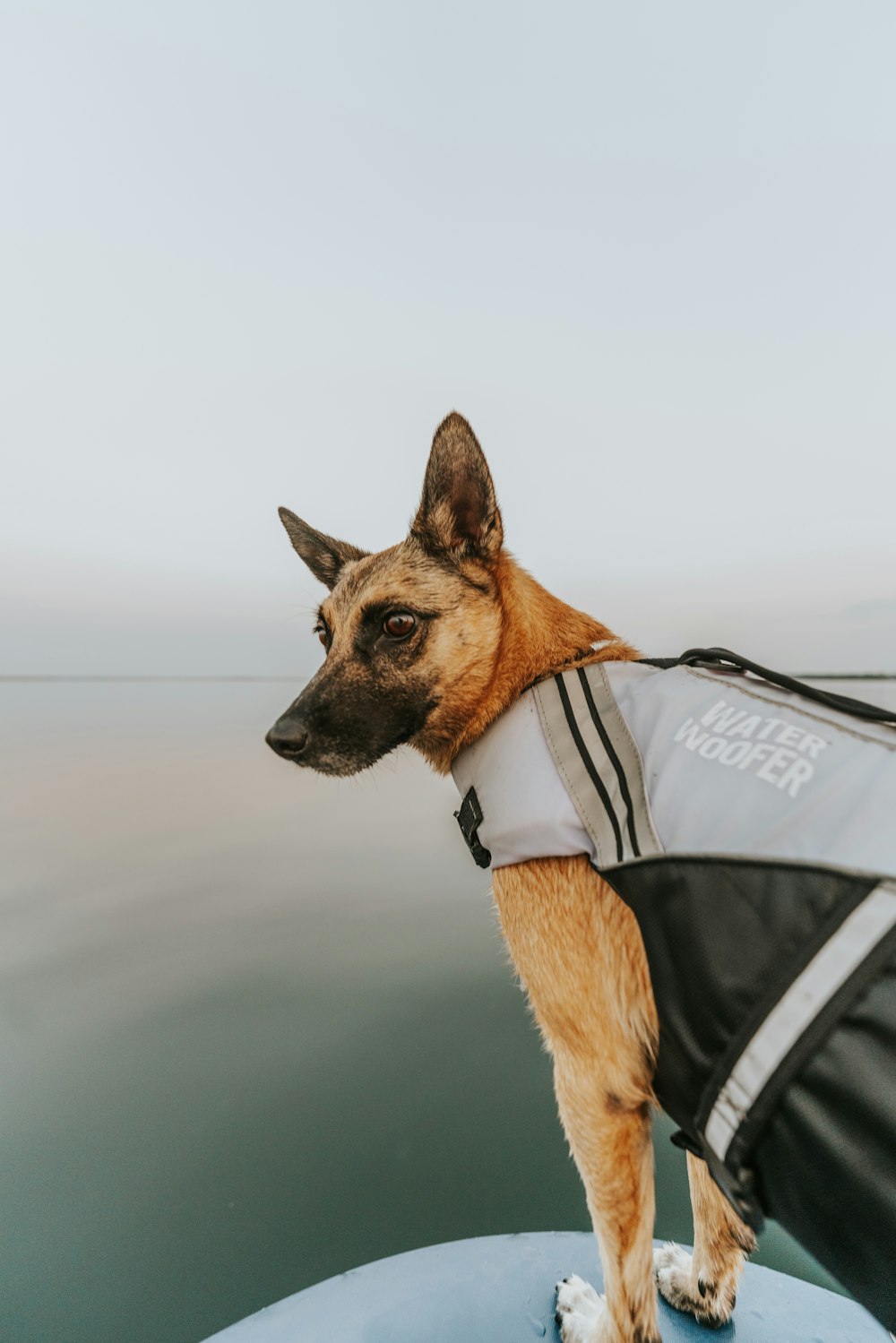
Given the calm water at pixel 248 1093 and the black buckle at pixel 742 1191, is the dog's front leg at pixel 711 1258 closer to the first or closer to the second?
the calm water at pixel 248 1093

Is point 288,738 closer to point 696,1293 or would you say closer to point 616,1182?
point 616,1182

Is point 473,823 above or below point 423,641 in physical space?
below

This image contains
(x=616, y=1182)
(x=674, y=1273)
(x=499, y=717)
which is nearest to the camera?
(x=616, y=1182)

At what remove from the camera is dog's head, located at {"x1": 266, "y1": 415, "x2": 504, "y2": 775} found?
69.1 inches

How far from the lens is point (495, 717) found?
168 cm

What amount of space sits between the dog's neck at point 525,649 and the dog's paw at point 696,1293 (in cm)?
175

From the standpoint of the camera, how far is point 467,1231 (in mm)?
1981

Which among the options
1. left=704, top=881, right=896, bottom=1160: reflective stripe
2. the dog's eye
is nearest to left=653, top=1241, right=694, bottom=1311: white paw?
left=704, top=881, right=896, bottom=1160: reflective stripe

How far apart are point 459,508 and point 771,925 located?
1.51m

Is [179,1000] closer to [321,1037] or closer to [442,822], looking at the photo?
[321,1037]

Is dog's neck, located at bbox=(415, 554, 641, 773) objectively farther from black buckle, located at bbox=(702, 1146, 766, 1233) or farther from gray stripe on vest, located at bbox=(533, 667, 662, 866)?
black buckle, located at bbox=(702, 1146, 766, 1233)

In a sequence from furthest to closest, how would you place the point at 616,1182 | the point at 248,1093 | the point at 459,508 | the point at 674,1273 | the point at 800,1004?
the point at 248,1093 < the point at 459,508 < the point at 674,1273 < the point at 616,1182 < the point at 800,1004

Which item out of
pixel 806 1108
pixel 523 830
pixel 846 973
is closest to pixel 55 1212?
pixel 523 830

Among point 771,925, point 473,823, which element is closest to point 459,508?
point 473,823
